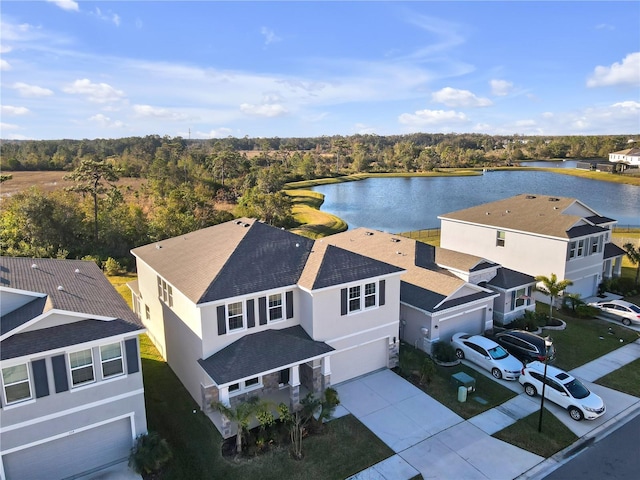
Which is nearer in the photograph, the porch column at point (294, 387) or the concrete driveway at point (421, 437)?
the concrete driveway at point (421, 437)

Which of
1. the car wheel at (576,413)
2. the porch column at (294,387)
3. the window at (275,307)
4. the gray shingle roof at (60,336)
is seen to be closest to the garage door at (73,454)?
the gray shingle roof at (60,336)

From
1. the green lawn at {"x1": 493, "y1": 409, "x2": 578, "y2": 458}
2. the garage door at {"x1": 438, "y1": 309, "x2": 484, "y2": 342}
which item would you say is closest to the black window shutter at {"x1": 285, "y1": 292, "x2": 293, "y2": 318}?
the garage door at {"x1": 438, "y1": 309, "x2": 484, "y2": 342}

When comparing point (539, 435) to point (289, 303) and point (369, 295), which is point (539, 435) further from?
point (289, 303)

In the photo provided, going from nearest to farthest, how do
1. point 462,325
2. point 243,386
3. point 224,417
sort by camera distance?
1. point 224,417
2. point 243,386
3. point 462,325

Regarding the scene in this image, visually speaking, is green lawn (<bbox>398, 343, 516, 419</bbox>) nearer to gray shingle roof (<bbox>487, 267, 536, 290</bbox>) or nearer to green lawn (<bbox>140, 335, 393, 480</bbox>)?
green lawn (<bbox>140, 335, 393, 480</bbox>)

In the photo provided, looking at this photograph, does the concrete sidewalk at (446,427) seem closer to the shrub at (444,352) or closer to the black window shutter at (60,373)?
the shrub at (444,352)

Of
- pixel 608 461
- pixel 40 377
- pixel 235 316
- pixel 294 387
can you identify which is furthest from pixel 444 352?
pixel 40 377

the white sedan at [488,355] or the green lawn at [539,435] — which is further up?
the white sedan at [488,355]
